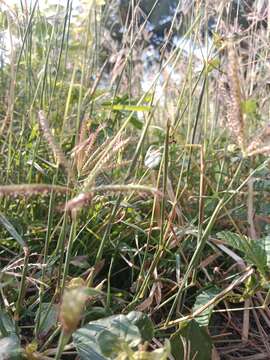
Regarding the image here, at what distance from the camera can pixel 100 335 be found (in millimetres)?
470

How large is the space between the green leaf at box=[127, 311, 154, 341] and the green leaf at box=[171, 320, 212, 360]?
0.06 meters

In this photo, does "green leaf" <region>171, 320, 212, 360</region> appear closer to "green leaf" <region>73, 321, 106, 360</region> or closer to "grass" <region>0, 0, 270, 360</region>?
"grass" <region>0, 0, 270, 360</region>

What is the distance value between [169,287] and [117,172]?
0.33 m

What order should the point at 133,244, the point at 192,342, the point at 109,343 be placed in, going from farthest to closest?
the point at 133,244 < the point at 192,342 < the point at 109,343

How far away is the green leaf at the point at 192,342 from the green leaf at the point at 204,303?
0.03ft

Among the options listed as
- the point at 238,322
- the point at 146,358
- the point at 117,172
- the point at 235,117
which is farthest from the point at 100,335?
the point at 117,172

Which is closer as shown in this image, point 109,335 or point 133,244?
point 109,335

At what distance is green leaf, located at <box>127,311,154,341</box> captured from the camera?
1.74 feet

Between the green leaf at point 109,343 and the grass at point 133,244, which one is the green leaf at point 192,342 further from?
the green leaf at point 109,343

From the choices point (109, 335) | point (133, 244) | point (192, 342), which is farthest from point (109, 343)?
point (133, 244)

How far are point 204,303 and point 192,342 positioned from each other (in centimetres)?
5

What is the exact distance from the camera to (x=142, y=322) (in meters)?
0.54

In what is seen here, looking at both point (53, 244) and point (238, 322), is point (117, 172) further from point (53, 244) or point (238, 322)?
point (238, 322)

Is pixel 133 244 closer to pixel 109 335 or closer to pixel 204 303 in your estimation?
pixel 204 303
